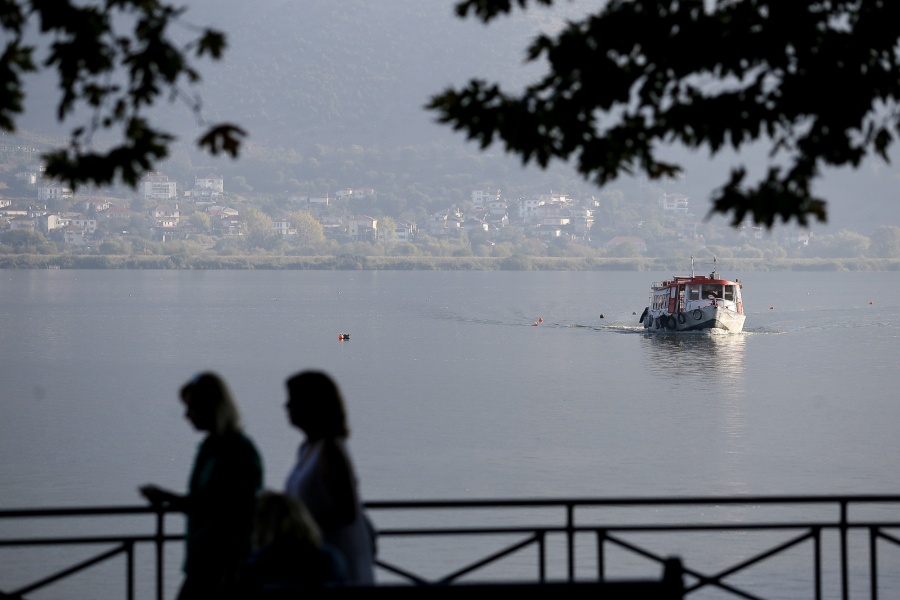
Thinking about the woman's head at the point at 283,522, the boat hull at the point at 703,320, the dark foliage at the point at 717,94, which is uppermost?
the dark foliage at the point at 717,94

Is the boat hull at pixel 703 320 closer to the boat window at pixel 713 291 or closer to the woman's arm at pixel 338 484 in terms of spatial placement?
the boat window at pixel 713 291

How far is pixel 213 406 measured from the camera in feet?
16.8

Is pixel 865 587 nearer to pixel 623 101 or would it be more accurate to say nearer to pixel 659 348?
pixel 623 101

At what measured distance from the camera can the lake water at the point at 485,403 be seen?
100ft

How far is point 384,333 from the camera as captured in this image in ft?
280

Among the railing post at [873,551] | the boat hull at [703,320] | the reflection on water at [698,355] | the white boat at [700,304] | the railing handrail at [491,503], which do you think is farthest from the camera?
the boat hull at [703,320]

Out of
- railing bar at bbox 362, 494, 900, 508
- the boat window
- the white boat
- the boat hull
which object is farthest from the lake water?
railing bar at bbox 362, 494, 900, 508

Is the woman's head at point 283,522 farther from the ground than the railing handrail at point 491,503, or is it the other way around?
the woman's head at point 283,522

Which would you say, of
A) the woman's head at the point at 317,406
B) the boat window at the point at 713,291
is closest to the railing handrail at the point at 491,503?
the woman's head at the point at 317,406

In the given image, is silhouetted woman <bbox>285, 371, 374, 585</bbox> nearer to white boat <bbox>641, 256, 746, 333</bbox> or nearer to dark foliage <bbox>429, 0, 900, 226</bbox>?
dark foliage <bbox>429, 0, 900, 226</bbox>

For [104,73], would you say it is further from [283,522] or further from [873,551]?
[873,551]

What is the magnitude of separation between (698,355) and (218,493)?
2513 inches

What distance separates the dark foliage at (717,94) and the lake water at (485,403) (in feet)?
53.4

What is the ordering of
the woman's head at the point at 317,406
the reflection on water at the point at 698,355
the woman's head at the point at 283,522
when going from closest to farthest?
1. the woman's head at the point at 283,522
2. the woman's head at the point at 317,406
3. the reflection on water at the point at 698,355
